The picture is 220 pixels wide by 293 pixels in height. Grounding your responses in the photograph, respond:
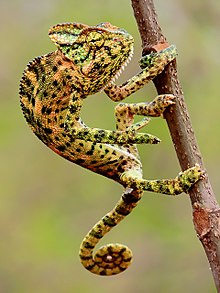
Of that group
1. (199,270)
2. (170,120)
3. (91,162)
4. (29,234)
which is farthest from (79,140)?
(29,234)

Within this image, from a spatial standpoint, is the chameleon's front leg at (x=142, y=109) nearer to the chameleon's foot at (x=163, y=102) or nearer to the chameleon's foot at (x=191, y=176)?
the chameleon's foot at (x=163, y=102)

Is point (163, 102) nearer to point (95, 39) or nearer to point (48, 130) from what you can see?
point (95, 39)

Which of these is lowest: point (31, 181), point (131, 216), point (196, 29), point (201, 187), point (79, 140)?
point (201, 187)

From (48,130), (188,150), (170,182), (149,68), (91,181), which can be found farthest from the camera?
(91,181)

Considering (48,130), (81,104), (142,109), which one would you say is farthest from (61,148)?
(142,109)

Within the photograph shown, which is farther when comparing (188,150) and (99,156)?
(99,156)

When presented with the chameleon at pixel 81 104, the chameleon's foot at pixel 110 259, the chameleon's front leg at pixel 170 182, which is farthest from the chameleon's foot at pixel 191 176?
the chameleon's foot at pixel 110 259

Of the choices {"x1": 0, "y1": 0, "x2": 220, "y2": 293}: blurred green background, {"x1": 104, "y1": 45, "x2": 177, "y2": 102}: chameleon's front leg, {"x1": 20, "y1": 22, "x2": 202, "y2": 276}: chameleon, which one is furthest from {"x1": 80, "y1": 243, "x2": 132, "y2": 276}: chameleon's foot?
{"x1": 0, "y1": 0, "x2": 220, "y2": 293}: blurred green background

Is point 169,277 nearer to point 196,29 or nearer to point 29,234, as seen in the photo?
point 29,234
